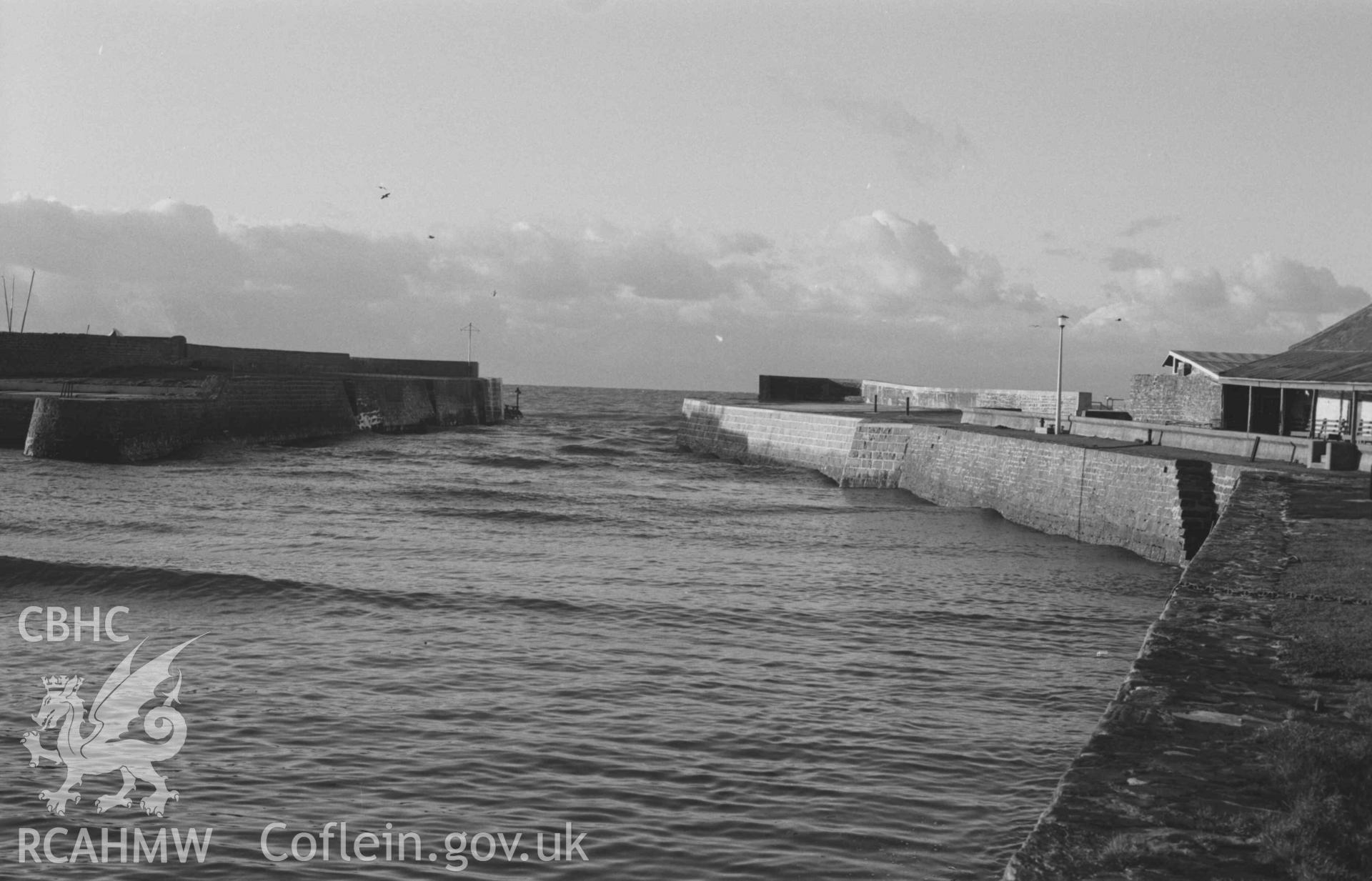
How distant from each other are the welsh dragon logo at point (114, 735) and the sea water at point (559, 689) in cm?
5

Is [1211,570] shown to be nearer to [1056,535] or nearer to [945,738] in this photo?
[945,738]

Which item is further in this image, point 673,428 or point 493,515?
point 673,428

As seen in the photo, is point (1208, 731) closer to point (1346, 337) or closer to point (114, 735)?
point (114, 735)

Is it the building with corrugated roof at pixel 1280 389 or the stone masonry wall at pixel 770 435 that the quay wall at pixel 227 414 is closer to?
the stone masonry wall at pixel 770 435

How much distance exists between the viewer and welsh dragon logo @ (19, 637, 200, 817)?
7.28 m

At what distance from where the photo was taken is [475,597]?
47.7 ft

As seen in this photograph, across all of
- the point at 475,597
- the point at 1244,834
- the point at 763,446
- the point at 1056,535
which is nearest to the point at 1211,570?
the point at 1244,834

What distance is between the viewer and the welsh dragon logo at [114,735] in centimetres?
728

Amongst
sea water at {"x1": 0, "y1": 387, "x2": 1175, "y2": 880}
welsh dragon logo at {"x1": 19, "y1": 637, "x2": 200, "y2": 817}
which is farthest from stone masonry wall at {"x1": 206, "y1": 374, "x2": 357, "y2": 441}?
welsh dragon logo at {"x1": 19, "y1": 637, "x2": 200, "y2": 817}

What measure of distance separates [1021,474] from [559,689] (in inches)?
694

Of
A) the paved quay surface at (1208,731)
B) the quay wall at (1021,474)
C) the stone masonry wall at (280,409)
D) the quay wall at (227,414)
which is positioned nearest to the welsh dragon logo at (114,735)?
the paved quay surface at (1208,731)

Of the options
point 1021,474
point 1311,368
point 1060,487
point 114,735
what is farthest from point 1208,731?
point 1311,368

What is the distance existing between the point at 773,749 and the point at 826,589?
24.6ft

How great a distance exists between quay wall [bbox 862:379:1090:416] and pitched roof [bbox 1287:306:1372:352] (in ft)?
44.0
